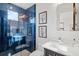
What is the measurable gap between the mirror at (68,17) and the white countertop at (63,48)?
0.22 m

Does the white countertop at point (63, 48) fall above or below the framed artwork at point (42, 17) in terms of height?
below

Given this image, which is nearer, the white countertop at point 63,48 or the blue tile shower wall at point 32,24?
the white countertop at point 63,48

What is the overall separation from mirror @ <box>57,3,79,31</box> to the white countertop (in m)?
0.22

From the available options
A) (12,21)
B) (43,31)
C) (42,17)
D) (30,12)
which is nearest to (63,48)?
(43,31)

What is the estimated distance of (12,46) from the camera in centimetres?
218

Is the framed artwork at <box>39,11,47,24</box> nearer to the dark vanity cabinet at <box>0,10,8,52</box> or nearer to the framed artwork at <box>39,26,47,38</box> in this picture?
the framed artwork at <box>39,26,47,38</box>

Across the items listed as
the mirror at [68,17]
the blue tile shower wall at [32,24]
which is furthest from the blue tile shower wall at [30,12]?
the mirror at [68,17]

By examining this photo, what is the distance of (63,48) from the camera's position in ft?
6.93

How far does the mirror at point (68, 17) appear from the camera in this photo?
212 cm

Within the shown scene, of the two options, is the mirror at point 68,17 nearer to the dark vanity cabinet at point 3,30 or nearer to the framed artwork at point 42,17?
the framed artwork at point 42,17

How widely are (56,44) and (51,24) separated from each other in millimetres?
283

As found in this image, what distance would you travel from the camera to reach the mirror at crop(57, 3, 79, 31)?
6.97 feet

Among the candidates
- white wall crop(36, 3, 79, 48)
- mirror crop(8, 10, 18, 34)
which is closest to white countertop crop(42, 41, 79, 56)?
white wall crop(36, 3, 79, 48)

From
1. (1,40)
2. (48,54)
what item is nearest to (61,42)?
(48,54)
